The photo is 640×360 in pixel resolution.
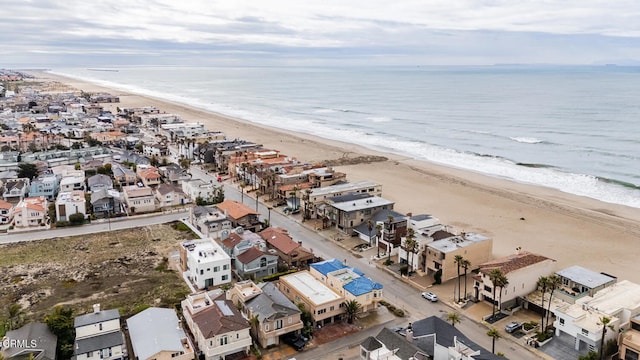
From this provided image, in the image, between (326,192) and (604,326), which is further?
(326,192)

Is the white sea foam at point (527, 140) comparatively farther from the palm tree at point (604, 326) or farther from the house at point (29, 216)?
the house at point (29, 216)

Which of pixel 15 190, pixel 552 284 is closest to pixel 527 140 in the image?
pixel 552 284

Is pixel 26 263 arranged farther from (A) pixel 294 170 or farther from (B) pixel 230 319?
(A) pixel 294 170

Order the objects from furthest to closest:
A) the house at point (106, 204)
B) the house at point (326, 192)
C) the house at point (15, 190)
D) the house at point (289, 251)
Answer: the house at point (15, 190)
the house at point (106, 204)
the house at point (326, 192)
the house at point (289, 251)

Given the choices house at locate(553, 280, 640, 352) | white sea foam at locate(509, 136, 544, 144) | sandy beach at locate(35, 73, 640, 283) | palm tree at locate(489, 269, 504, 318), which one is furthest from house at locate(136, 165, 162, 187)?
white sea foam at locate(509, 136, 544, 144)

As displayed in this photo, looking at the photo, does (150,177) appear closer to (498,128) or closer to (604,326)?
(604,326)

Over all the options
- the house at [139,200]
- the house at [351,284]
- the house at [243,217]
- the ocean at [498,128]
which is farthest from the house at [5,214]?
the ocean at [498,128]
